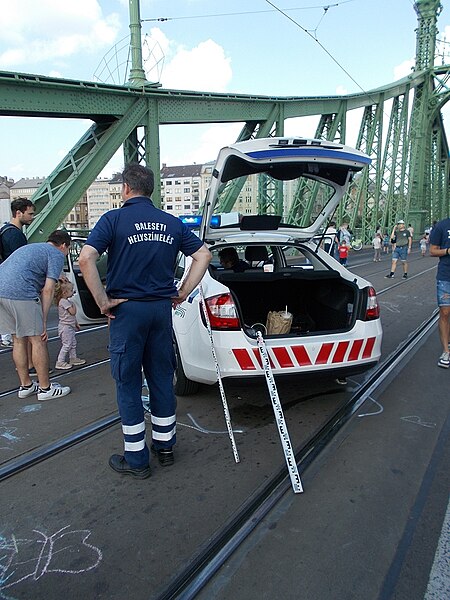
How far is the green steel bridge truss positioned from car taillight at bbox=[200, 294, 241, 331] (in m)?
2.42

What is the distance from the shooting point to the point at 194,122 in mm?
13984

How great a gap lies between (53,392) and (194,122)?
11720 mm

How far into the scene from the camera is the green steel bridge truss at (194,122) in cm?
Answer: 1061

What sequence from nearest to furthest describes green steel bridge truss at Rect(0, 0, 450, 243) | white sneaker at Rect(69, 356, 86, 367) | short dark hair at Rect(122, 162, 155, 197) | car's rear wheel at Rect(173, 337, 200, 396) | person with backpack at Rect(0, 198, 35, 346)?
short dark hair at Rect(122, 162, 155, 197), car's rear wheel at Rect(173, 337, 200, 396), person with backpack at Rect(0, 198, 35, 346), white sneaker at Rect(69, 356, 86, 367), green steel bridge truss at Rect(0, 0, 450, 243)

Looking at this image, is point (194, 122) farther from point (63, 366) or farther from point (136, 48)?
point (63, 366)

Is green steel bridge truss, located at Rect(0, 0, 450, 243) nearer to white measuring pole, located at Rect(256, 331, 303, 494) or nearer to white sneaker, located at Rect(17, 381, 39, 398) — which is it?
white measuring pole, located at Rect(256, 331, 303, 494)

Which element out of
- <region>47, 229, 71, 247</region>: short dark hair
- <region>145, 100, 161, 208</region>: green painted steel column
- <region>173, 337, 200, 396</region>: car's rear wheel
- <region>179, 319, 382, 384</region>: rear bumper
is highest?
<region>145, 100, 161, 208</region>: green painted steel column

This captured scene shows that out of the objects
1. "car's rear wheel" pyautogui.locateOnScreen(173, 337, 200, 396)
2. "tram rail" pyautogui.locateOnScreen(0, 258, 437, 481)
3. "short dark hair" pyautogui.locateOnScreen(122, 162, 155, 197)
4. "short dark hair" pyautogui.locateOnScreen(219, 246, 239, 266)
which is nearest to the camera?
"short dark hair" pyautogui.locateOnScreen(122, 162, 155, 197)

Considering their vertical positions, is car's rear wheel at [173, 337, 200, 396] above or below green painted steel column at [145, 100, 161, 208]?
below

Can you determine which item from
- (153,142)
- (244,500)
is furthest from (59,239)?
(153,142)

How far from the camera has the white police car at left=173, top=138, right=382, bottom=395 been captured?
11.4ft

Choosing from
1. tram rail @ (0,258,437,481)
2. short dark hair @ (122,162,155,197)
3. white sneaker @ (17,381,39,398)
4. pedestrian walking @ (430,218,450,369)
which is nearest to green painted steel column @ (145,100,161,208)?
white sneaker @ (17,381,39,398)

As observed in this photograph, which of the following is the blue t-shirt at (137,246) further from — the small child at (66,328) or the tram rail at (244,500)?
the small child at (66,328)

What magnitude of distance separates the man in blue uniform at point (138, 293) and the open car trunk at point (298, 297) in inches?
56.1
